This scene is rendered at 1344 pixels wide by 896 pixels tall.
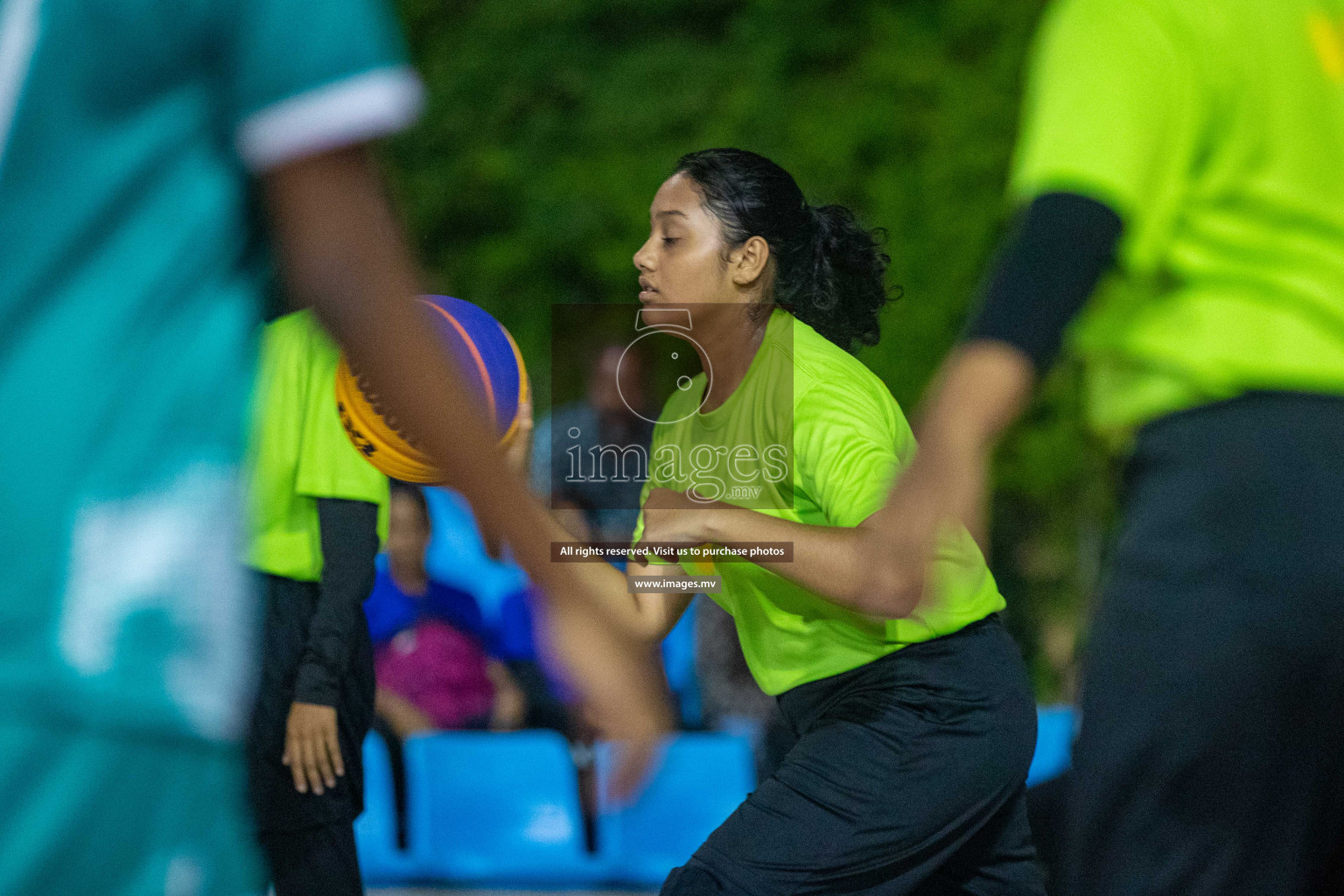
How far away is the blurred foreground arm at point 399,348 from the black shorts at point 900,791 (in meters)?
1.42

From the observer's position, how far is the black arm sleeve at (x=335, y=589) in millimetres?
3254

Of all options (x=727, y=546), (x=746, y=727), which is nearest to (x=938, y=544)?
(x=727, y=546)

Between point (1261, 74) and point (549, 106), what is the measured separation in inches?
433

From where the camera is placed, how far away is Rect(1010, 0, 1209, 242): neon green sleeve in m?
1.57

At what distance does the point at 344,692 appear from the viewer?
3336 mm

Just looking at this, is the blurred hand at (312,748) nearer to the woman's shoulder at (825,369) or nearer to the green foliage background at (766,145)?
the woman's shoulder at (825,369)

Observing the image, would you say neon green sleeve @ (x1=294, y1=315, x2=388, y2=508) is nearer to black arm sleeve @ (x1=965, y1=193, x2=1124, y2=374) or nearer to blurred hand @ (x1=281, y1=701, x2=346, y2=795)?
blurred hand @ (x1=281, y1=701, x2=346, y2=795)

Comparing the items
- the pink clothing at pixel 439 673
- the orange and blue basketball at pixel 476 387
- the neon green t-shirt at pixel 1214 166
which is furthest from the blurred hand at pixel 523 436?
the neon green t-shirt at pixel 1214 166

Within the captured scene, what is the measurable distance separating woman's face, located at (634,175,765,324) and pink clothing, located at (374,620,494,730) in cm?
154

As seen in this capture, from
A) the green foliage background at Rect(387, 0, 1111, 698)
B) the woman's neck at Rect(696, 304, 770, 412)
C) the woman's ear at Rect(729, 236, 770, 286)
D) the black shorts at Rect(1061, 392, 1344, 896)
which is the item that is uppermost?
the green foliage background at Rect(387, 0, 1111, 698)

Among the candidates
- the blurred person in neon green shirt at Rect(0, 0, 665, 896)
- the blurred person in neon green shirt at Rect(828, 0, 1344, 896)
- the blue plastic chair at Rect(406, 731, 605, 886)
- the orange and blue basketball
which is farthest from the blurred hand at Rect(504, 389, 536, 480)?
the blue plastic chair at Rect(406, 731, 605, 886)

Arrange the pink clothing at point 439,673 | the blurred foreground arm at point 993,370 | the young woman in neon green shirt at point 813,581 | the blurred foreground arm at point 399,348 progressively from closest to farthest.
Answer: the blurred foreground arm at point 399,348 → the blurred foreground arm at point 993,370 → the young woman in neon green shirt at point 813,581 → the pink clothing at point 439,673

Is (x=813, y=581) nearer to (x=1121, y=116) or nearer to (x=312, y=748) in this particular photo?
(x=1121, y=116)

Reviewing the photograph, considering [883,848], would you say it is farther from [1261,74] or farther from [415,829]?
[415,829]
